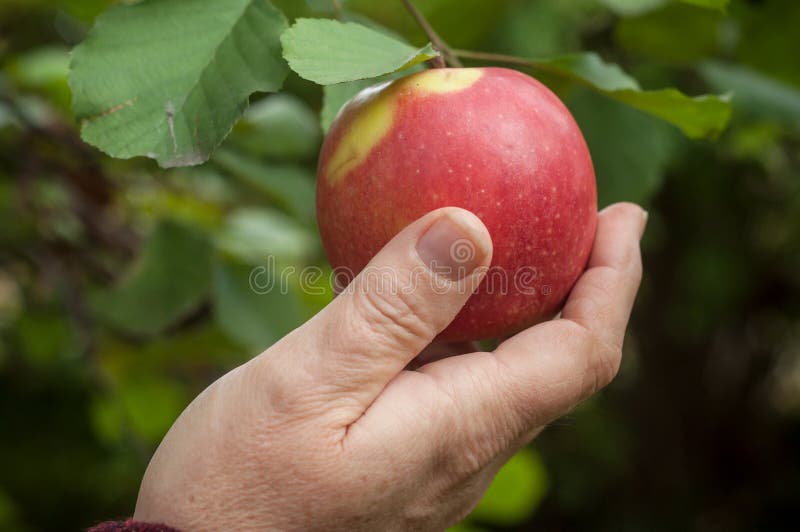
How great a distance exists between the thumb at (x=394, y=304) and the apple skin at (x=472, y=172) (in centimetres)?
4

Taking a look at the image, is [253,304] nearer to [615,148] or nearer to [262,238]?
[262,238]

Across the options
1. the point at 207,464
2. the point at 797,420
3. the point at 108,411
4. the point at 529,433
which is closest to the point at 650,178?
the point at 529,433

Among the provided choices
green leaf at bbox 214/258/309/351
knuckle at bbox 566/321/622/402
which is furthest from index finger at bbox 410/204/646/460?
green leaf at bbox 214/258/309/351

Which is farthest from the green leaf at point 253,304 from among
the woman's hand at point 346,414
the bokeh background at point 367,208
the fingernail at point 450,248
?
the fingernail at point 450,248

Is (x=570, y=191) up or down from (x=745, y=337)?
up

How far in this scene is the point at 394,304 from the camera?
29.4 inches

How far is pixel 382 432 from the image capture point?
0.77 m

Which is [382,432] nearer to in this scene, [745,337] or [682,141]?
[682,141]

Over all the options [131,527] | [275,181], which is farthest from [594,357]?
[275,181]

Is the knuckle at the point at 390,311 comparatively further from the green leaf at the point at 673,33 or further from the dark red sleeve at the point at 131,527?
the green leaf at the point at 673,33

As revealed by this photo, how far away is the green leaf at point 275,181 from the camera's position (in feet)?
4.26

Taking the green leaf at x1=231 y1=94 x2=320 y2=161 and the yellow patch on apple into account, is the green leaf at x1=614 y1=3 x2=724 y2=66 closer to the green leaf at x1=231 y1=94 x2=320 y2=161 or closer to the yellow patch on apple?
the green leaf at x1=231 y1=94 x2=320 y2=161

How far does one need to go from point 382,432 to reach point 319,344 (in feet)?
0.33

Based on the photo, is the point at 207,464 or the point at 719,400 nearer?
the point at 207,464
